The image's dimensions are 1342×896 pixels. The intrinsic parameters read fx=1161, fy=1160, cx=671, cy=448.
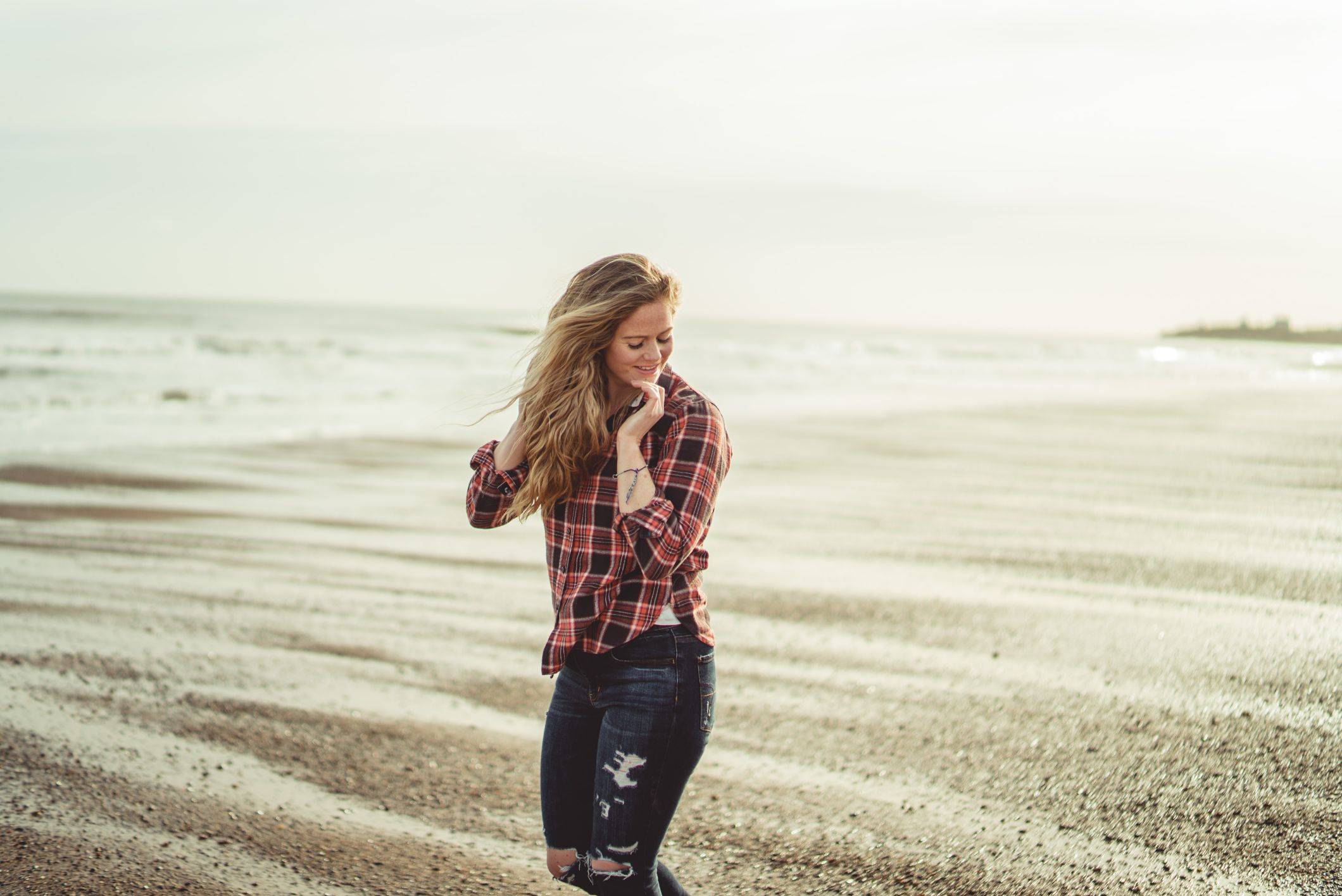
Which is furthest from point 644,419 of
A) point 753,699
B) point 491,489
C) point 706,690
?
point 753,699

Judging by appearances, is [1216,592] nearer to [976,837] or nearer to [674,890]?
[976,837]

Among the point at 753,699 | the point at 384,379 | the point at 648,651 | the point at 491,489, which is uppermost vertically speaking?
the point at 491,489

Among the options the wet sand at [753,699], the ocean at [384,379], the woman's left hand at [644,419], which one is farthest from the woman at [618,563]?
the wet sand at [753,699]

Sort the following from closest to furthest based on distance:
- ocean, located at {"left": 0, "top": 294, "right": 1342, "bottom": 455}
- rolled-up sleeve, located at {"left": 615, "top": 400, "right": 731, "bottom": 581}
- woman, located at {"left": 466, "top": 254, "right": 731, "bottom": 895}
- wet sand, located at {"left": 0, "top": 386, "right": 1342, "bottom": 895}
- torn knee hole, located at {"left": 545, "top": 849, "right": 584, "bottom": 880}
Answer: rolled-up sleeve, located at {"left": 615, "top": 400, "right": 731, "bottom": 581}
woman, located at {"left": 466, "top": 254, "right": 731, "bottom": 895}
torn knee hole, located at {"left": 545, "top": 849, "right": 584, "bottom": 880}
wet sand, located at {"left": 0, "top": 386, "right": 1342, "bottom": 895}
ocean, located at {"left": 0, "top": 294, "right": 1342, "bottom": 455}

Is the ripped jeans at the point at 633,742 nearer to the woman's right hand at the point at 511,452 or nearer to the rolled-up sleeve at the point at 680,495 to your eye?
the rolled-up sleeve at the point at 680,495

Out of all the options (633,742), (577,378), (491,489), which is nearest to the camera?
(633,742)

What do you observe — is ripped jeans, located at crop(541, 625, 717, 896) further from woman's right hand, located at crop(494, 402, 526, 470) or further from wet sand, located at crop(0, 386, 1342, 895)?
wet sand, located at crop(0, 386, 1342, 895)

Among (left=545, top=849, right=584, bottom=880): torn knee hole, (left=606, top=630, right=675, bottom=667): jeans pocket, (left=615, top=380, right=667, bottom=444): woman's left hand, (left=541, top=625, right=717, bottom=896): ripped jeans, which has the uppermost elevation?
(left=615, top=380, right=667, bottom=444): woman's left hand

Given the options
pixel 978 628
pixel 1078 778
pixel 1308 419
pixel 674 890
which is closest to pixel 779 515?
pixel 978 628

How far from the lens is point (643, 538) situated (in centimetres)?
260

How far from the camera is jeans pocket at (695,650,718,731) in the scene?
9.13 ft

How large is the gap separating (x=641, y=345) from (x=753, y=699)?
3.05 metres

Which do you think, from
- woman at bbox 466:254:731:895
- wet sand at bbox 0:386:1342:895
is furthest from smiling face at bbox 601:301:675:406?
wet sand at bbox 0:386:1342:895

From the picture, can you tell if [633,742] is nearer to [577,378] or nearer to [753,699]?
[577,378]
